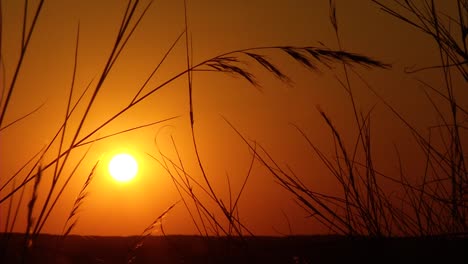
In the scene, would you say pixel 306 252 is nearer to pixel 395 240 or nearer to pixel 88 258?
pixel 395 240

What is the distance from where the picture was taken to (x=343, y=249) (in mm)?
1057

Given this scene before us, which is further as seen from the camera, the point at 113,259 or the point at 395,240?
the point at 113,259

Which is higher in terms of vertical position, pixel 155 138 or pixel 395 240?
pixel 155 138

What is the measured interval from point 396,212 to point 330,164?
0.23m

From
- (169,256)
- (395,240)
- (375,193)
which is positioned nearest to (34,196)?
(395,240)

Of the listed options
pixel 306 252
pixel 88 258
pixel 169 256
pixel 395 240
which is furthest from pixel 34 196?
pixel 88 258

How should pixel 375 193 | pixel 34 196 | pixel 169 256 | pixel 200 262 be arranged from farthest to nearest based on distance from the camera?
pixel 169 256 → pixel 200 262 → pixel 375 193 → pixel 34 196

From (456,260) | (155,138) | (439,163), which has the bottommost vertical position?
(456,260)

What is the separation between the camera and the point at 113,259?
1925 millimetres

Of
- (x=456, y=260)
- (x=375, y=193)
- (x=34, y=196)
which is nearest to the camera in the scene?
(x=34, y=196)

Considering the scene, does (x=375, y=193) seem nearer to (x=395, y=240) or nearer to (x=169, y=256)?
(x=395, y=240)

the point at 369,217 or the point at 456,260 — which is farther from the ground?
the point at 369,217

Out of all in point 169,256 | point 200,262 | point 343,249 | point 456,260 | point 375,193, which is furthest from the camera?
point 169,256

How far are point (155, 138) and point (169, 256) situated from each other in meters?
0.64
